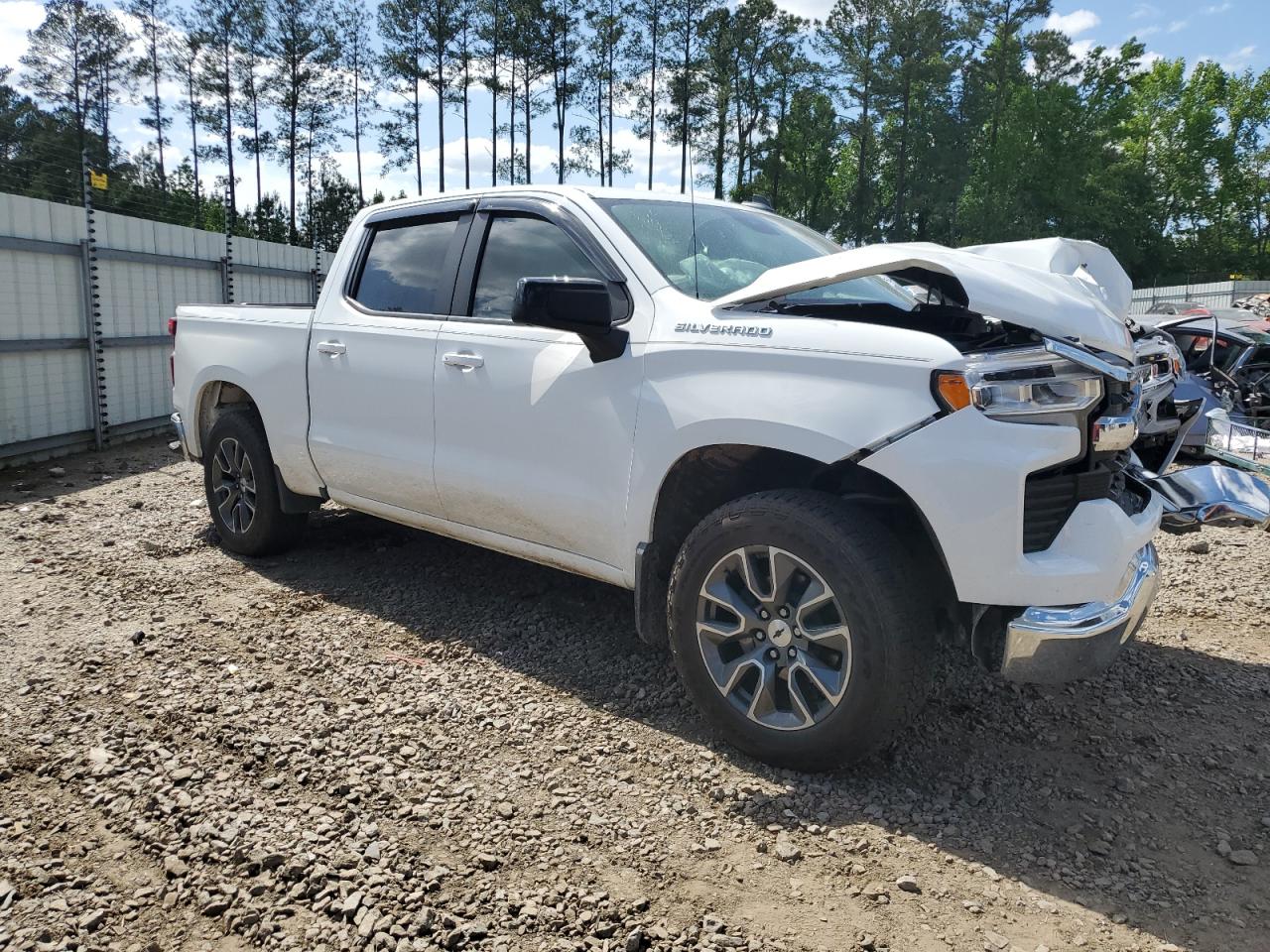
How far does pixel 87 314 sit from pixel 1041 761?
9634 millimetres

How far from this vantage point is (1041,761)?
10.9 ft

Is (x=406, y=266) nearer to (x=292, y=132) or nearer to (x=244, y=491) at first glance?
(x=244, y=491)

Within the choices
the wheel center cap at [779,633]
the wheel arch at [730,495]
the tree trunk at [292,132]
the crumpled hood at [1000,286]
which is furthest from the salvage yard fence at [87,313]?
the tree trunk at [292,132]

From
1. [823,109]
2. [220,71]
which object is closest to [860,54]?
[823,109]

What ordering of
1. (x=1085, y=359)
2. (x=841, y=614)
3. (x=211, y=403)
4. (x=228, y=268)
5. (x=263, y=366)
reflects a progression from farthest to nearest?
1. (x=228, y=268)
2. (x=211, y=403)
3. (x=263, y=366)
4. (x=841, y=614)
5. (x=1085, y=359)

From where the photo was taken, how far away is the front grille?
109 inches

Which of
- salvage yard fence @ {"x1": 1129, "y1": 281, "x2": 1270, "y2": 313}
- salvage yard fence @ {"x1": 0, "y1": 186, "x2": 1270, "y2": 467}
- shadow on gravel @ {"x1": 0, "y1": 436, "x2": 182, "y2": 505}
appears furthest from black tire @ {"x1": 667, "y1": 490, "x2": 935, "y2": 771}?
salvage yard fence @ {"x1": 1129, "y1": 281, "x2": 1270, "y2": 313}

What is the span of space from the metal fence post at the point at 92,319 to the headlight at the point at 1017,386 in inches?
367

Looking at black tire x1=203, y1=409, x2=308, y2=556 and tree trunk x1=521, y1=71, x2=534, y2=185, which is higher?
tree trunk x1=521, y1=71, x2=534, y2=185

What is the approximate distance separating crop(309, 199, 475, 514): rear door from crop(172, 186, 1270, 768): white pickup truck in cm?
2

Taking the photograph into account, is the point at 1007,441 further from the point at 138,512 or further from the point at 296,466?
the point at 138,512

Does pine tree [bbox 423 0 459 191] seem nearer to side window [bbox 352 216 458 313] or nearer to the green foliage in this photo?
the green foliage

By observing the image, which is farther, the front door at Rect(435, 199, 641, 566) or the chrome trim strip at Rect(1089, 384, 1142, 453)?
the front door at Rect(435, 199, 641, 566)

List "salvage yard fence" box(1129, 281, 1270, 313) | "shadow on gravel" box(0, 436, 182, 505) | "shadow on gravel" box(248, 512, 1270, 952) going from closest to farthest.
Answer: "shadow on gravel" box(248, 512, 1270, 952), "shadow on gravel" box(0, 436, 182, 505), "salvage yard fence" box(1129, 281, 1270, 313)
